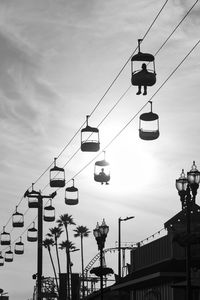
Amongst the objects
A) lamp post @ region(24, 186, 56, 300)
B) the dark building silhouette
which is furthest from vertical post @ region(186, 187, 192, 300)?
lamp post @ region(24, 186, 56, 300)

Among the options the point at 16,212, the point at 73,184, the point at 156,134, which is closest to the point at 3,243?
the point at 16,212

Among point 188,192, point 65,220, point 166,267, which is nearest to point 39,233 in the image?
point 166,267

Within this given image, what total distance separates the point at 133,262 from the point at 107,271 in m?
15.7

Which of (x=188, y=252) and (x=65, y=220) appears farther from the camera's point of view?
(x=65, y=220)

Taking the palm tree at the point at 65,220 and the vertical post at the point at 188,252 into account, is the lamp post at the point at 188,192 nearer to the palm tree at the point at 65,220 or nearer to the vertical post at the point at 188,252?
the vertical post at the point at 188,252

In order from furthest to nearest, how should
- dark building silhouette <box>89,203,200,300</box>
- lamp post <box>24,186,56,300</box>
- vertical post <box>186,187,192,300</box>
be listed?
lamp post <box>24,186,56,300</box>, dark building silhouette <box>89,203,200,300</box>, vertical post <box>186,187,192,300</box>

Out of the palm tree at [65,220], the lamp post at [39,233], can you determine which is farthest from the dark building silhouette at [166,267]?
the palm tree at [65,220]

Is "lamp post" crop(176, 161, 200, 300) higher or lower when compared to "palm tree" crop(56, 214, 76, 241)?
lower

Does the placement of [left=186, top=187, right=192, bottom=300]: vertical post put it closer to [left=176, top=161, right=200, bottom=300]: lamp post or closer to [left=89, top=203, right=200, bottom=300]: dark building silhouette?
[left=176, top=161, right=200, bottom=300]: lamp post

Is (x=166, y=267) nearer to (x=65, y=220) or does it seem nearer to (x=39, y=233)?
(x=39, y=233)

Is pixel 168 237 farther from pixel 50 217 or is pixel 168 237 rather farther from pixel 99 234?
pixel 50 217

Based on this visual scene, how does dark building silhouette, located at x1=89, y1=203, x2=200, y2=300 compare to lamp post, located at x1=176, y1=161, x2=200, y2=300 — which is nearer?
lamp post, located at x1=176, y1=161, x2=200, y2=300

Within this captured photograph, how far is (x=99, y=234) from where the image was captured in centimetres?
3838

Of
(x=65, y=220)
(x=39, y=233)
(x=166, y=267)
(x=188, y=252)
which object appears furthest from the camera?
(x=65, y=220)
